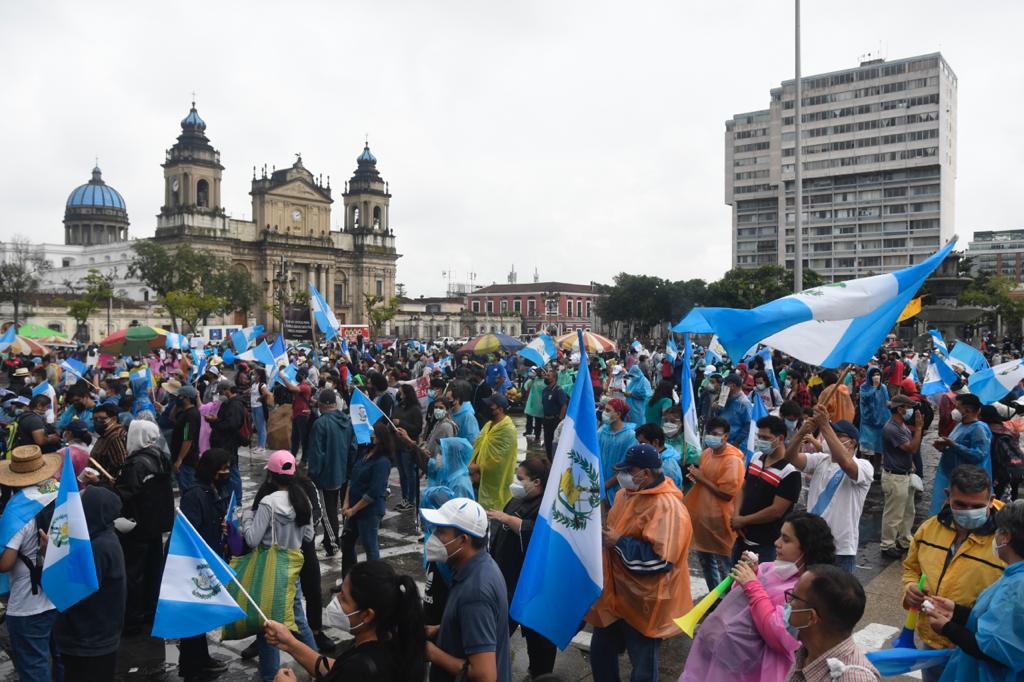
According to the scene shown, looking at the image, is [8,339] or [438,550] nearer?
[438,550]

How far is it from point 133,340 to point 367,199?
2915 inches

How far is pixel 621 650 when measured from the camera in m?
4.73

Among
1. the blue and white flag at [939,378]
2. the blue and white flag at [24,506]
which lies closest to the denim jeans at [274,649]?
the blue and white flag at [24,506]

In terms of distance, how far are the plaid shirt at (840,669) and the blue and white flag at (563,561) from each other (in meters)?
1.32

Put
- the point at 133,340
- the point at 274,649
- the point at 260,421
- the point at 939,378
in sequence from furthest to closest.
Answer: the point at 133,340
the point at 260,421
the point at 939,378
the point at 274,649

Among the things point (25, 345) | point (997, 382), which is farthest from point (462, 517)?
point (25, 345)

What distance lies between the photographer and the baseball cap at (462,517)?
3.65 m

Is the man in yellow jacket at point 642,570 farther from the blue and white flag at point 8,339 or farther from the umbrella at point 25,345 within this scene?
the umbrella at point 25,345

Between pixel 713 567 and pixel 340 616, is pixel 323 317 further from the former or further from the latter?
pixel 340 616

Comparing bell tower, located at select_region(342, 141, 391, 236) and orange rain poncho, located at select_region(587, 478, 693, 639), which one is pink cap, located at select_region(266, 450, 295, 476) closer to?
orange rain poncho, located at select_region(587, 478, 693, 639)

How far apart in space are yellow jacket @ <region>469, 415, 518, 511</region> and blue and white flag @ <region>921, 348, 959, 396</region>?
7.97 m

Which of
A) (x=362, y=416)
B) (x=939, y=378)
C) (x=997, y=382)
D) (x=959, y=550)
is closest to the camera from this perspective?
(x=959, y=550)

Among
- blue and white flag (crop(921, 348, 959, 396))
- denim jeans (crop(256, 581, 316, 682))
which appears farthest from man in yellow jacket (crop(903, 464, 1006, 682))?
blue and white flag (crop(921, 348, 959, 396))

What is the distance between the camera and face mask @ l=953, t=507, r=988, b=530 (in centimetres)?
383
